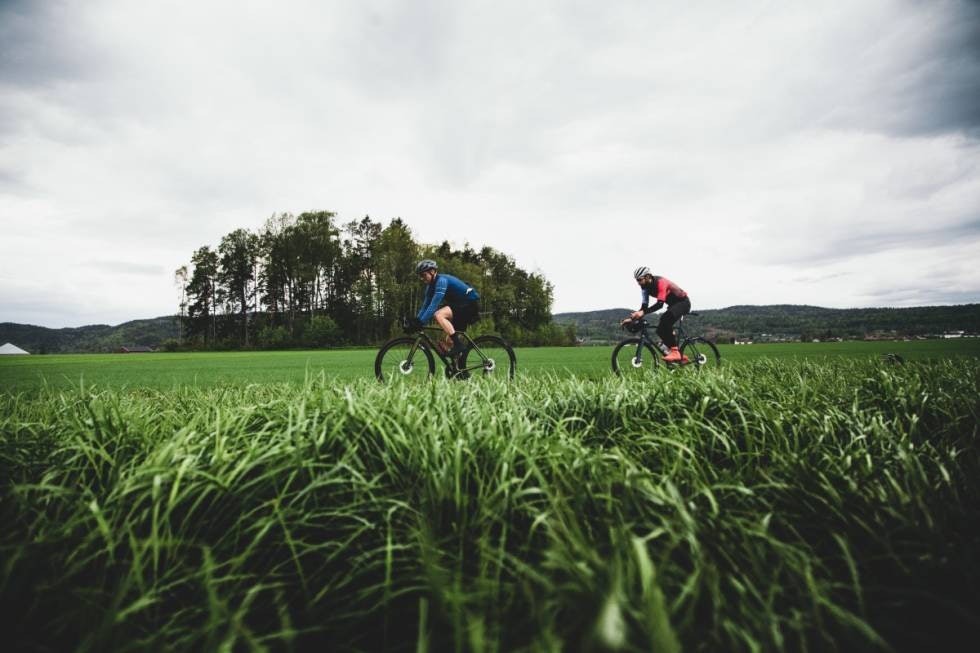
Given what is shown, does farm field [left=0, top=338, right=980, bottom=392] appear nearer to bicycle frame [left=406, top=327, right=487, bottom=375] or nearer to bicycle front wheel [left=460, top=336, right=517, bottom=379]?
bicycle front wheel [left=460, top=336, right=517, bottom=379]

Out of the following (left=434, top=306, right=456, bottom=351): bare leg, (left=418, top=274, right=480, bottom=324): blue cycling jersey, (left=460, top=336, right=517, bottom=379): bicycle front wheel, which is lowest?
(left=460, top=336, right=517, bottom=379): bicycle front wheel

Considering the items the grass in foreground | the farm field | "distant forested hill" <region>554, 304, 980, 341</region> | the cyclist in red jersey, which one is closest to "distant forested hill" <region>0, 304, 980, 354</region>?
"distant forested hill" <region>554, 304, 980, 341</region>

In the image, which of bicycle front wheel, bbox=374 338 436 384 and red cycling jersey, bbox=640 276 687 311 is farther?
red cycling jersey, bbox=640 276 687 311

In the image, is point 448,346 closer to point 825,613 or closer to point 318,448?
point 318,448

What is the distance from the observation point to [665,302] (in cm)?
946

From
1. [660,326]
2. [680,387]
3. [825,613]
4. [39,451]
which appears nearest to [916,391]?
[680,387]

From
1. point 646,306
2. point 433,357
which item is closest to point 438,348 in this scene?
point 433,357

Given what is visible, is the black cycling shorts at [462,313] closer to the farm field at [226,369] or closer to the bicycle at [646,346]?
the farm field at [226,369]

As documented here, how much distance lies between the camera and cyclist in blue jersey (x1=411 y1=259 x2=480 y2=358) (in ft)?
24.6

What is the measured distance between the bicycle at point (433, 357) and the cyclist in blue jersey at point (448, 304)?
20 cm

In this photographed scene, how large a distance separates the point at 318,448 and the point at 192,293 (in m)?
90.9

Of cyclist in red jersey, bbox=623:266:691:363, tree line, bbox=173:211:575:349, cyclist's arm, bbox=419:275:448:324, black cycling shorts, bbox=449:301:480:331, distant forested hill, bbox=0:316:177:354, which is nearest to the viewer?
cyclist's arm, bbox=419:275:448:324

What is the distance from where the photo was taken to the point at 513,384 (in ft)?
15.4

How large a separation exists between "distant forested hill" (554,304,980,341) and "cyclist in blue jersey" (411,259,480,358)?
57.1m
